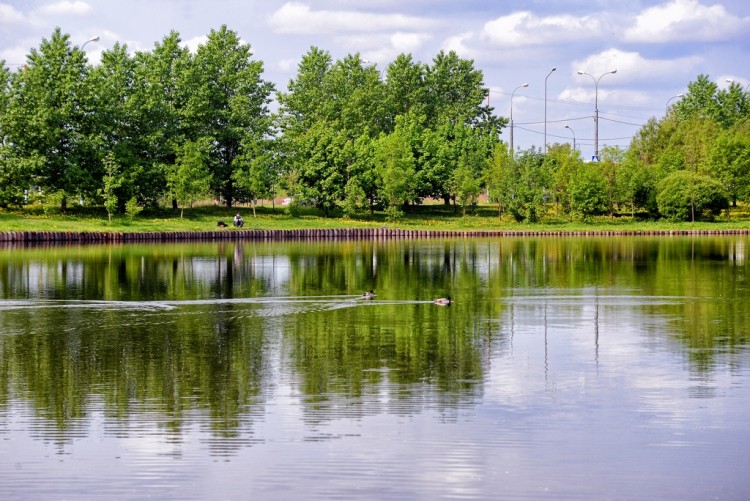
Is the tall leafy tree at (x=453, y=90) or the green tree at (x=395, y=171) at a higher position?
the tall leafy tree at (x=453, y=90)

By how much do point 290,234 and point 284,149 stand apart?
24.3 m

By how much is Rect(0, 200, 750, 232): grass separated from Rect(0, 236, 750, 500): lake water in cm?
5914

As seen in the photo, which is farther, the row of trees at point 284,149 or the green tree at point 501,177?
the green tree at point 501,177

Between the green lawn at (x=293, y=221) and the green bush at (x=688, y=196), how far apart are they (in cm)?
259

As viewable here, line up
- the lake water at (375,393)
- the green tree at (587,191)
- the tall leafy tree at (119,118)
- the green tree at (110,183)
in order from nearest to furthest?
the lake water at (375,393) → the green tree at (110,183) → the tall leafy tree at (119,118) → the green tree at (587,191)

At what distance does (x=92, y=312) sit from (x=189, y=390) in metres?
15.3

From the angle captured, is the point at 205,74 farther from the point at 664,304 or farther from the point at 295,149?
the point at 664,304

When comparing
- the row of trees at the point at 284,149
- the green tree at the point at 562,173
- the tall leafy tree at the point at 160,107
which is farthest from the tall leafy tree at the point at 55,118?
the green tree at the point at 562,173

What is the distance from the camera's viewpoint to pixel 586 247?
80.4 metres

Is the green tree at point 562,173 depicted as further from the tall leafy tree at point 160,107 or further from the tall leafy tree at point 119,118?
the tall leafy tree at point 119,118

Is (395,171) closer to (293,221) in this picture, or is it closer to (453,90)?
(293,221)

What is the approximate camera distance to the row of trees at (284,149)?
10762 cm

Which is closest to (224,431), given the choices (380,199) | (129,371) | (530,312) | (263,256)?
(129,371)

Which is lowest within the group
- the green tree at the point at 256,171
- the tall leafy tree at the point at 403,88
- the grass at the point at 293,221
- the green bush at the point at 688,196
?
the grass at the point at 293,221
